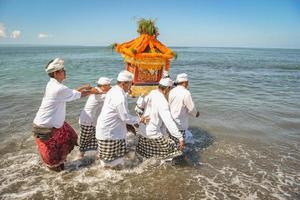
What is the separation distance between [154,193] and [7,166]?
281 centimetres

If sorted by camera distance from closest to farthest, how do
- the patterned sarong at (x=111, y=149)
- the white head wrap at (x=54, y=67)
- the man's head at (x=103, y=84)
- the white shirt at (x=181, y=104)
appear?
the white head wrap at (x=54, y=67), the patterned sarong at (x=111, y=149), the man's head at (x=103, y=84), the white shirt at (x=181, y=104)

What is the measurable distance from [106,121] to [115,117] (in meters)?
0.16

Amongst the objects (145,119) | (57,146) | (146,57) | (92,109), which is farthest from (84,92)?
(146,57)

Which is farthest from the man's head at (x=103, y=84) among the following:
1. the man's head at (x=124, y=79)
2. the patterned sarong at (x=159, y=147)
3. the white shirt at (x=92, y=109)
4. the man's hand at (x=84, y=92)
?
the patterned sarong at (x=159, y=147)

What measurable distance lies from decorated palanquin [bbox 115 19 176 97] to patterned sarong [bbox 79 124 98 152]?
3.59 feet

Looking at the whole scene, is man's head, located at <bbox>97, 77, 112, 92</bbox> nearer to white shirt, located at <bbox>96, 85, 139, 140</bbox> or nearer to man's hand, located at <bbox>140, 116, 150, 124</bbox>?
white shirt, located at <bbox>96, 85, 139, 140</bbox>

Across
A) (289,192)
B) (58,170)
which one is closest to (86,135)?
(58,170)

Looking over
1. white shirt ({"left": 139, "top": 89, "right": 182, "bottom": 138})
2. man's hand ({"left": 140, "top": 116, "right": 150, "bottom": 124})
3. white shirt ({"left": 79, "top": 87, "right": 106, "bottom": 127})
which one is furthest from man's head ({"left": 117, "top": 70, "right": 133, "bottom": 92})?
white shirt ({"left": 79, "top": 87, "right": 106, "bottom": 127})

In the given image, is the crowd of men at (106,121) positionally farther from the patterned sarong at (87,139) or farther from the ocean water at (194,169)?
the ocean water at (194,169)

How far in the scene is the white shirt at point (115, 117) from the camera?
4.15 metres

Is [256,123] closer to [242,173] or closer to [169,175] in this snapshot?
[242,173]

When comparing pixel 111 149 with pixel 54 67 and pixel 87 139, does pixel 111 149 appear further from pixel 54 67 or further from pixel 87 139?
pixel 54 67

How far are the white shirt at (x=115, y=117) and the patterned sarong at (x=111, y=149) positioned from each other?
82 millimetres

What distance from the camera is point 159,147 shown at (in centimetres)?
467
